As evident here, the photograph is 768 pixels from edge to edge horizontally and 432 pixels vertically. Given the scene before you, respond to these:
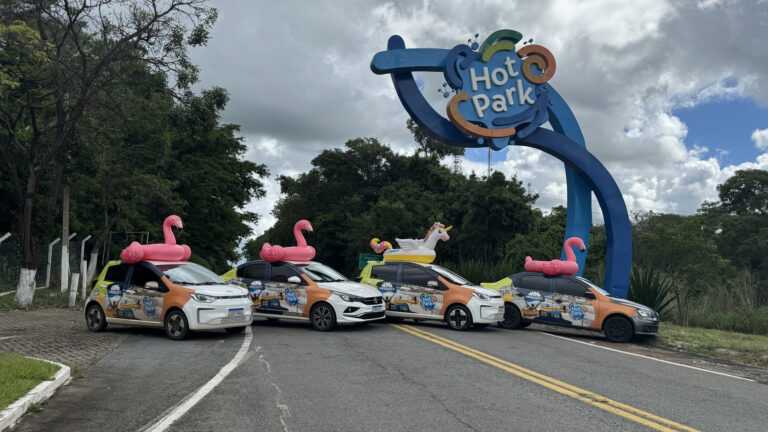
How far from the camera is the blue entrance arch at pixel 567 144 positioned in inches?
720

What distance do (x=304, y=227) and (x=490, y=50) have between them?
25.8 feet

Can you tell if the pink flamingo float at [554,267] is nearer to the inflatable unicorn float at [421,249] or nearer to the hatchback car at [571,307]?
the hatchback car at [571,307]

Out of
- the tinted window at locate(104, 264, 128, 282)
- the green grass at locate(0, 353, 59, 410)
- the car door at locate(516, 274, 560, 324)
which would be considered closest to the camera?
the green grass at locate(0, 353, 59, 410)

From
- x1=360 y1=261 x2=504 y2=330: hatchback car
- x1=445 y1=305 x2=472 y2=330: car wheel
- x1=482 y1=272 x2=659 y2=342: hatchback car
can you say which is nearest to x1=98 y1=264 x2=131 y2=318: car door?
x1=360 y1=261 x2=504 y2=330: hatchback car

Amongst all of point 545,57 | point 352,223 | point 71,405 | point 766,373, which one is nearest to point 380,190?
point 352,223

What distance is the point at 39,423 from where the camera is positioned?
230 inches

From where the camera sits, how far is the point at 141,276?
12.6 m

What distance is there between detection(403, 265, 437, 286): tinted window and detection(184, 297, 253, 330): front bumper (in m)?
4.59

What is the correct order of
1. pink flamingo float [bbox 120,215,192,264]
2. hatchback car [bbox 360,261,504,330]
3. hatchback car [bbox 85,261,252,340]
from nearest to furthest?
1. hatchback car [bbox 85,261,252,340]
2. pink flamingo float [bbox 120,215,192,264]
3. hatchback car [bbox 360,261,504,330]

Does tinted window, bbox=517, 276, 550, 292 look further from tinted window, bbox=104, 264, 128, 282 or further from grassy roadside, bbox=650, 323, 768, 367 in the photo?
tinted window, bbox=104, 264, 128, 282

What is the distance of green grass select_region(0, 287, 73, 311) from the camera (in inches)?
708

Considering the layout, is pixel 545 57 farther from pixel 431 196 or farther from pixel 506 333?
pixel 431 196

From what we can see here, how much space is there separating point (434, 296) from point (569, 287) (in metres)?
3.27

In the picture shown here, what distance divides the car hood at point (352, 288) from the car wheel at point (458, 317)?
1761 millimetres
